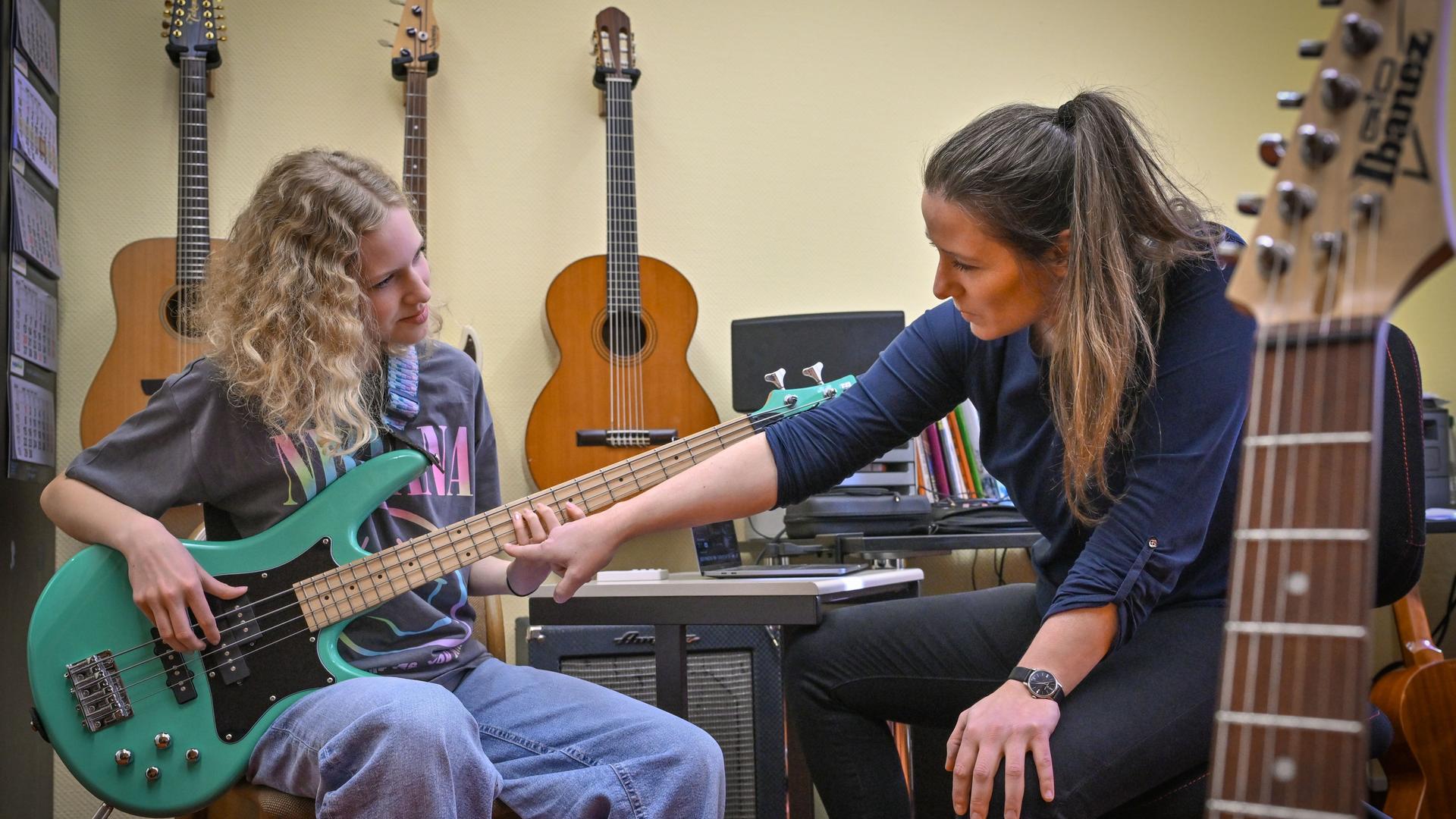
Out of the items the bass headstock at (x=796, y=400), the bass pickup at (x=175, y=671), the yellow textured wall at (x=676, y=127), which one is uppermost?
the yellow textured wall at (x=676, y=127)

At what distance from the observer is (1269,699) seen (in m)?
0.62

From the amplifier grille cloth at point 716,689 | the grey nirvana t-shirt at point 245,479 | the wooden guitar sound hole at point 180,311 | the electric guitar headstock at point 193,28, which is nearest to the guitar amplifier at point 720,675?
the amplifier grille cloth at point 716,689

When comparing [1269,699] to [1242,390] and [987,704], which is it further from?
[1242,390]

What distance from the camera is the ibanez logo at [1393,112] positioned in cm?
61

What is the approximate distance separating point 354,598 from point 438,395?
0.34m

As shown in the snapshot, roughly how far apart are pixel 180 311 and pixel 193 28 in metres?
0.65

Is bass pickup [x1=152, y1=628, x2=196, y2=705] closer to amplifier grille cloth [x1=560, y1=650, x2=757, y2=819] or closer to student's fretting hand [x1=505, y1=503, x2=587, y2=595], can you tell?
student's fretting hand [x1=505, y1=503, x2=587, y2=595]

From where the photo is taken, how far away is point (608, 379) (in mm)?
2609

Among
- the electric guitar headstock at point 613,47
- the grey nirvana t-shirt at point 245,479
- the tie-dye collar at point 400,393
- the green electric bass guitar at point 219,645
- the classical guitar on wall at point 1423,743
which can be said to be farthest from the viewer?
the electric guitar headstock at point 613,47

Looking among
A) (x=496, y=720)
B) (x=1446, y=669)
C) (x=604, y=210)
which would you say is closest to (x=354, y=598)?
(x=496, y=720)

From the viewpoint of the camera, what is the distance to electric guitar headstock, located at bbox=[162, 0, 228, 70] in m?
2.52

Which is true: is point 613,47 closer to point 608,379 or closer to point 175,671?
point 608,379

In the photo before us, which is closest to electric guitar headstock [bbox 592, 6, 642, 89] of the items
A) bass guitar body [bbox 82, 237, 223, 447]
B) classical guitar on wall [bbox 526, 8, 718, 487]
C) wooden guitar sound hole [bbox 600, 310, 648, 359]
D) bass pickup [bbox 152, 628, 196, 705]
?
classical guitar on wall [bbox 526, 8, 718, 487]

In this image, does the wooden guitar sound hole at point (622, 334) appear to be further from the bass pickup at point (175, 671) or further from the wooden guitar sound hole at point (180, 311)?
the bass pickup at point (175, 671)
